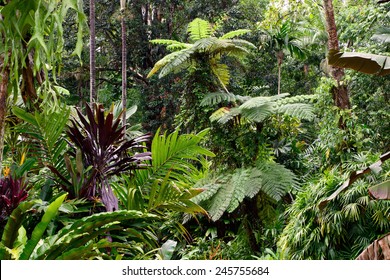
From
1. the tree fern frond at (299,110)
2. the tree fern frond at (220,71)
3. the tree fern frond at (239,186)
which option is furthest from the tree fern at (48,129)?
the tree fern frond at (220,71)

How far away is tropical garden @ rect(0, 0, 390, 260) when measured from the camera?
3.39 m

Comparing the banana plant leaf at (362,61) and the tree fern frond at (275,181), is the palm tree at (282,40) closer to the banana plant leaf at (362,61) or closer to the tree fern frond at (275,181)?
the tree fern frond at (275,181)

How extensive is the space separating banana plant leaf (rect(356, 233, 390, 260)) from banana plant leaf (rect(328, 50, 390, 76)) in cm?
127

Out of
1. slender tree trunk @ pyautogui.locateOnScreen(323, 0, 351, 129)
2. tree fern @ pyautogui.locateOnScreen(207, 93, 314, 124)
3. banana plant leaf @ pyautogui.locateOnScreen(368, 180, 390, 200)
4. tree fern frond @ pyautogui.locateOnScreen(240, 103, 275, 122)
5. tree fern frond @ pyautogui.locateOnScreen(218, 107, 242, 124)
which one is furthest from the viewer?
tree fern frond @ pyautogui.locateOnScreen(218, 107, 242, 124)

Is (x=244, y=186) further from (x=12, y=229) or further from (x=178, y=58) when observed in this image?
(x=12, y=229)

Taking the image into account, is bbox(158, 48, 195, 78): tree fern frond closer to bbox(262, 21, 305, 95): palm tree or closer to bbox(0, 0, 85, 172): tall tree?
bbox(262, 21, 305, 95): palm tree

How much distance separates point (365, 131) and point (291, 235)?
2.19 metres

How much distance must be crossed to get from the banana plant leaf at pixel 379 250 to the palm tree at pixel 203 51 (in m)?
5.18

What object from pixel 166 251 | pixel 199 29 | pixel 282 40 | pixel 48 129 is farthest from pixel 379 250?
pixel 282 40

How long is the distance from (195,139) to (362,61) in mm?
1516

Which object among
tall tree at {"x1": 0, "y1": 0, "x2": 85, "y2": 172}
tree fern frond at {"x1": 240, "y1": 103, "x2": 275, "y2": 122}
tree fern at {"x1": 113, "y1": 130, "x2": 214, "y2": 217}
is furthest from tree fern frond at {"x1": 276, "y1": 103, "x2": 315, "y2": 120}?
tall tree at {"x1": 0, "y1": 0, "x2": 85, "y2": 172}

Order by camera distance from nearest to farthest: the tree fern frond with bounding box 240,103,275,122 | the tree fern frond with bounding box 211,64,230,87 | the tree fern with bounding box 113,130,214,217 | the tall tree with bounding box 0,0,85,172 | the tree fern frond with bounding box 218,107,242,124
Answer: the tall tree with bounding box 0,0,85,172 < the tree fern with bounding box 113,130,214,217 < the tree fern frond with bounding box 240,103,275,122 < the tree fern frond with bounding box 218,107,242,124 < the tree fern frond with bounding box 211,64,230,87
